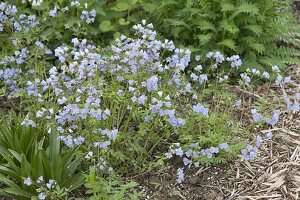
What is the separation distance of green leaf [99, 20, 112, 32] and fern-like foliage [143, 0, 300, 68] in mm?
383

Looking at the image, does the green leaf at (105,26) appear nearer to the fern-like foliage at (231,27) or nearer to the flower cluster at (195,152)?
the fern-like foliage at (231,27)

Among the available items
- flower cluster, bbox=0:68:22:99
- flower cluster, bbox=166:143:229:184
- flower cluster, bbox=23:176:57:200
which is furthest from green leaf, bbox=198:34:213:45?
flower cluster, bbox=23:176:57:200

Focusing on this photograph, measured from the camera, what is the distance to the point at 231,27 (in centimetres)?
455

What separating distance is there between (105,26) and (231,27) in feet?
4.00

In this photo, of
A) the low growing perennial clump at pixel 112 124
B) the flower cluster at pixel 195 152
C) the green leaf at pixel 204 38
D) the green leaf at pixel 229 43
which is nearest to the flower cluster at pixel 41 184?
the low growing perennial clump at pixel 112 124

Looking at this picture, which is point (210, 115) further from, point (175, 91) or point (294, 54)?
point (294, 54)

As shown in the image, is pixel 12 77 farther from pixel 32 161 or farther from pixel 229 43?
pixel 229 43

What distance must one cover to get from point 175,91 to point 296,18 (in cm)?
256

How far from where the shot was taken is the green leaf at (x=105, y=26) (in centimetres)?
492

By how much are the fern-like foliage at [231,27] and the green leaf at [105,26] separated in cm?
38

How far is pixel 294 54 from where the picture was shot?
4898mm

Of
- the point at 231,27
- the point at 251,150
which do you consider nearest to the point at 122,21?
the point at 231,27

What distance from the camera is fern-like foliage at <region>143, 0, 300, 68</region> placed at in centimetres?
462

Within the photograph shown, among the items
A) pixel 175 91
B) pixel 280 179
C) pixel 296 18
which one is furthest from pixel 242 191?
pixel 296 18
